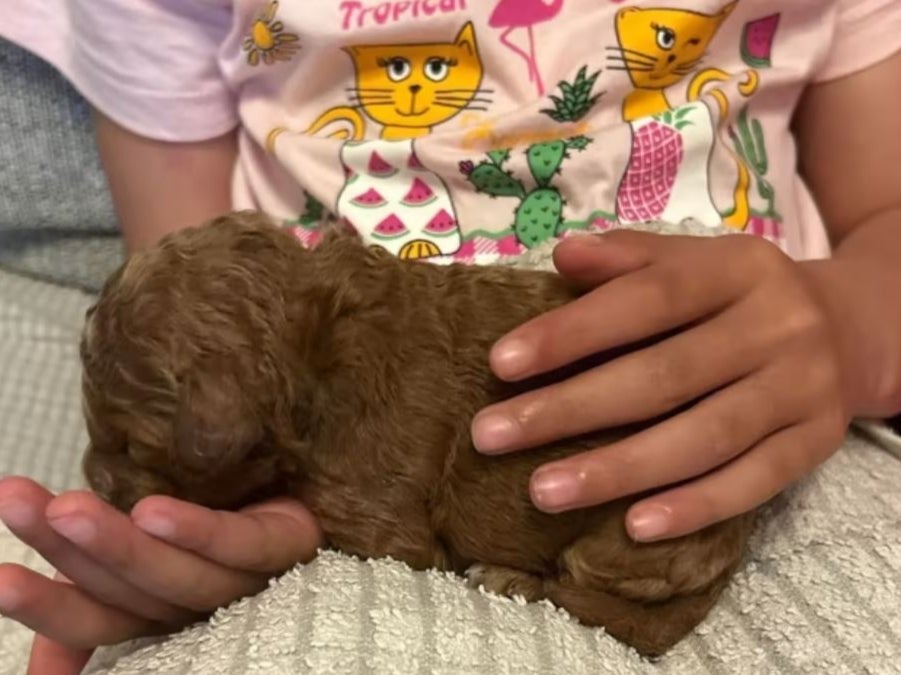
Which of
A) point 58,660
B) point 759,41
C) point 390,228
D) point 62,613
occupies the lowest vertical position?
point 58,660

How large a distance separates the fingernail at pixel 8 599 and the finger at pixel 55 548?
0.10 feet

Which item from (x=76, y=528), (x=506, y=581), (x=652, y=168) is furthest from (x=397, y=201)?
(x=76, y=528)

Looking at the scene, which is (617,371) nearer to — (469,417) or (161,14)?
(469,417)

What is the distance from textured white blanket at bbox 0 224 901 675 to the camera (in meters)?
0.80

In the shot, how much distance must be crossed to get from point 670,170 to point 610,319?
0.37m

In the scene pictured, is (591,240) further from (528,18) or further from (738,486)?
(528,18)

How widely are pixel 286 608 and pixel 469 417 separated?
19cm

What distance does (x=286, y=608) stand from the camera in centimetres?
83

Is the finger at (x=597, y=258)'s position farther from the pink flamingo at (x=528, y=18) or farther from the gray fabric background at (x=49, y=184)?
the gray fabric background at (x=49, y=184)

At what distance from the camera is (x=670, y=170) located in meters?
1.21

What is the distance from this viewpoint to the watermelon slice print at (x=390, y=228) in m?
1.23

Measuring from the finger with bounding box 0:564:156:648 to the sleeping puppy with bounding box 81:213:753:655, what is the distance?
8 centimetres

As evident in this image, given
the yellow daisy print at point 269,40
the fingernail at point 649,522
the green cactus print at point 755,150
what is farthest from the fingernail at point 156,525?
the green cactus print at point 755,150

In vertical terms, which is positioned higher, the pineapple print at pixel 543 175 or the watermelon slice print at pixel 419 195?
the pineapple print at pixel 543 175
